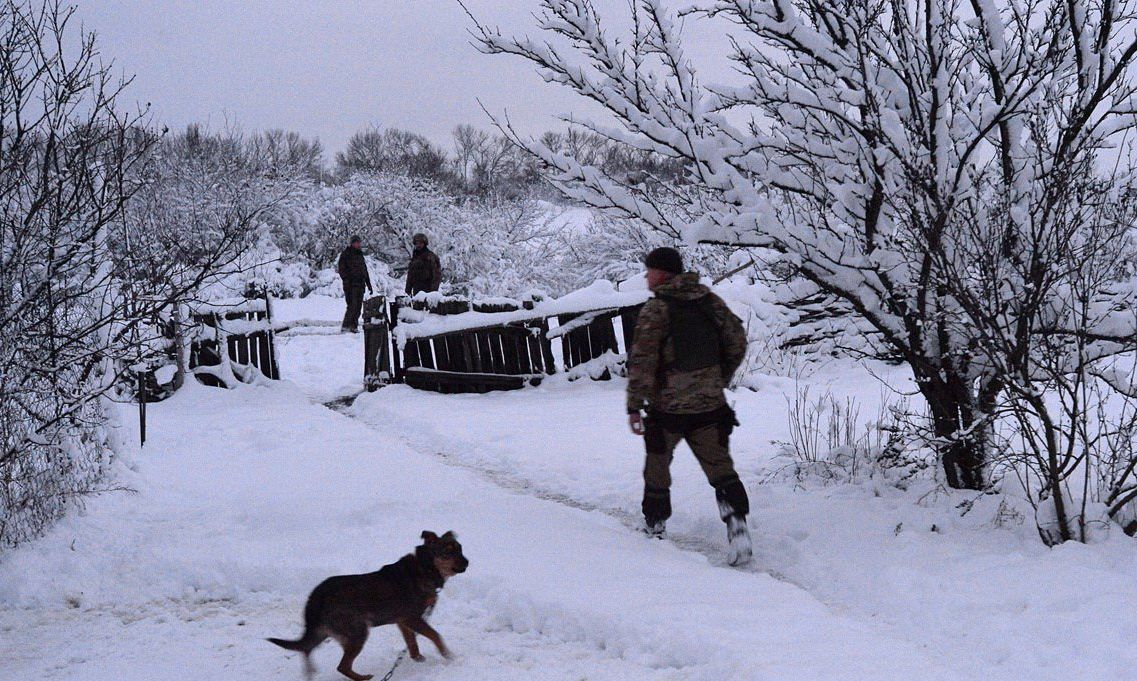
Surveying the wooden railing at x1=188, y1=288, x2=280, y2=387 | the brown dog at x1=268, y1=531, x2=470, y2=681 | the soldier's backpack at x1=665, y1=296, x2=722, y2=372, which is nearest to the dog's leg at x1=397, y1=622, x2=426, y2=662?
the brown dog at x1=268, y1=531, x2=470, y2=681

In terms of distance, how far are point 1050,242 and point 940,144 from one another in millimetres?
757

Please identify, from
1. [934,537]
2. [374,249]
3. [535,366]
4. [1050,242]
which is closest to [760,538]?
[934,537]

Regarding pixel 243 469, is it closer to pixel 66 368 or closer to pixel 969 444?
pixel 66 368

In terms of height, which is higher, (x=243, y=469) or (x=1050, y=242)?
(x=1050, y=242)

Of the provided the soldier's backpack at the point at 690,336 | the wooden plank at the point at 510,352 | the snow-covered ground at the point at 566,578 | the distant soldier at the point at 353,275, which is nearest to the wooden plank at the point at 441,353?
the wooden plank at the point at 510,352

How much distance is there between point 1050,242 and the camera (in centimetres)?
387

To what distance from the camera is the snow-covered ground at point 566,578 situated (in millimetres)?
3359

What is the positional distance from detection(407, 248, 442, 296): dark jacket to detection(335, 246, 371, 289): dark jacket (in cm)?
184

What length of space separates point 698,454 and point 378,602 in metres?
2.18

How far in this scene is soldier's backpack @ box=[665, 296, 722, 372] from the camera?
184 inches

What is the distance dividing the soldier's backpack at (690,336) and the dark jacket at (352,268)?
1171 centimetres

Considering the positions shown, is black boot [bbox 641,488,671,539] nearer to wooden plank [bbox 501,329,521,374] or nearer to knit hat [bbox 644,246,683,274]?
knit hat [bbox 644,246,683,274]

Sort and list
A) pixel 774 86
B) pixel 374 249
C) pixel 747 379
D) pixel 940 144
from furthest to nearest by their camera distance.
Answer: pixel 374 249
pixel 747 379
pixel 774 86
pixel 940 144

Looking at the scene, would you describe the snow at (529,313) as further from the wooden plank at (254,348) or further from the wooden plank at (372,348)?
the wooden plank at (254,348)
